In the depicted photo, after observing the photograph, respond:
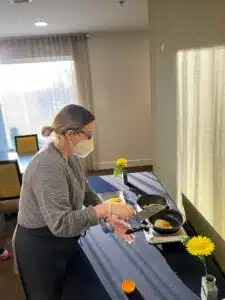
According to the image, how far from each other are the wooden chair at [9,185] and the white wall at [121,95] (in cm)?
201

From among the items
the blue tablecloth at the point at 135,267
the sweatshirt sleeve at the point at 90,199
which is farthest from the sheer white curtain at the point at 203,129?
the sweatshirt sleeve at the point at 90,199

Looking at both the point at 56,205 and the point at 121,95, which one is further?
the point at 121,95

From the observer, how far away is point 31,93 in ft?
14.8

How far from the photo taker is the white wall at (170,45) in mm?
1253

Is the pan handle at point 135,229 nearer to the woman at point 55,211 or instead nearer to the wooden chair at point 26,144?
the woman at point 55,211

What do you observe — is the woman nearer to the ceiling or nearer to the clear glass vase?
the clear glass vase

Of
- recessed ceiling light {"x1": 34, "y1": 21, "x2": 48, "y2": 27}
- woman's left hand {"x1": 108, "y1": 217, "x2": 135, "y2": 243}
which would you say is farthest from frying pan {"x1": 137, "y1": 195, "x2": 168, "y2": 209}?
recessed ceiling light {"x1": 34, "y1": 21, "x2": 48, "y2": 27}

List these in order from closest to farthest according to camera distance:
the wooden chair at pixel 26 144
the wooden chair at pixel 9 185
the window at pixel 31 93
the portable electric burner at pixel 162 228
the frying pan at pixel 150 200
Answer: the portable electric burner at pixel 162 228 < the frying pan at pixel 150 200 < the wooden chair at pixel 9 185 < the wooden chair at pixel 26 144 < the window at pixel 31 93

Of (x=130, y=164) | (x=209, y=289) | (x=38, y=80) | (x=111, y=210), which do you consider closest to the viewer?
(x=209, y=289)

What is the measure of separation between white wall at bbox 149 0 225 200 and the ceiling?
0.52 metres

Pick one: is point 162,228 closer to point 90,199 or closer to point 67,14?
point 90,199

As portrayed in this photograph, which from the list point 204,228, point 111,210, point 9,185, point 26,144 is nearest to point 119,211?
point 111,210

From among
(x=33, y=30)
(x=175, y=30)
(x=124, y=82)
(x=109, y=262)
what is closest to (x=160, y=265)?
(x=109, y=262)

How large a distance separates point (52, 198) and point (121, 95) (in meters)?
3.74
